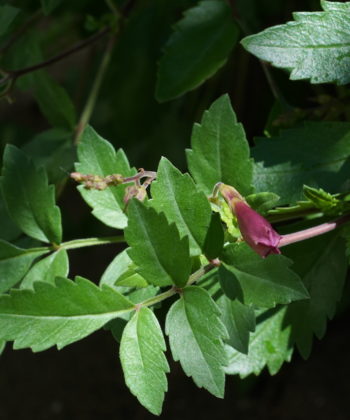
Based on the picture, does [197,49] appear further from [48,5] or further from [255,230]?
[255,230]

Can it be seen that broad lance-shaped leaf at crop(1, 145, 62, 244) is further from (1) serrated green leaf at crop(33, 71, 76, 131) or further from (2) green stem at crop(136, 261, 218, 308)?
(1) serrated green leaf at crop(33, 71, 76, 131)

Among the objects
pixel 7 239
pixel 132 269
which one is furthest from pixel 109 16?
pixel 132 269

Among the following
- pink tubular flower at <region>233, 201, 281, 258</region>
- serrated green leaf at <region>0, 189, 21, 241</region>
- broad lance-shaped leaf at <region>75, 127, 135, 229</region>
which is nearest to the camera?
pink tubular flower at <region>233, 201, 281, 258</region>

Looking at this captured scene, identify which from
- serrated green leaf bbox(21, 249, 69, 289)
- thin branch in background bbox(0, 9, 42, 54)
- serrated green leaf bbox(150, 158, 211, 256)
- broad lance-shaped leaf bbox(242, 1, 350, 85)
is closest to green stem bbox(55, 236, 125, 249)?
serrated green leaf bbox(21, 249, 69, 289)

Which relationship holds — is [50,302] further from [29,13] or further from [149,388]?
[29,13]

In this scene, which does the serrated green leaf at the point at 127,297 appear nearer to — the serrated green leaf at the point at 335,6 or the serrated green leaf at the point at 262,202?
the serrated green leaf at the point at 262,202

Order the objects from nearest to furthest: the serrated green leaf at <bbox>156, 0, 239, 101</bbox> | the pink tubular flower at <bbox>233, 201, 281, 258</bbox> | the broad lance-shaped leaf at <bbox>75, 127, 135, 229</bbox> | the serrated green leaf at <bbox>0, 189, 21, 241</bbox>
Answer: the pink tubular flower at <bbox>233, 201, 281, 258</bbox>, the broad lance-shaped leaf at <bbox>75, 127, 135, 229</bbox>, the serrated green leaf at <bbox>0, 189, 21, 241</bbox>, the serrated green leaf at <bbox>156, 0, 239, 101</bbox>
